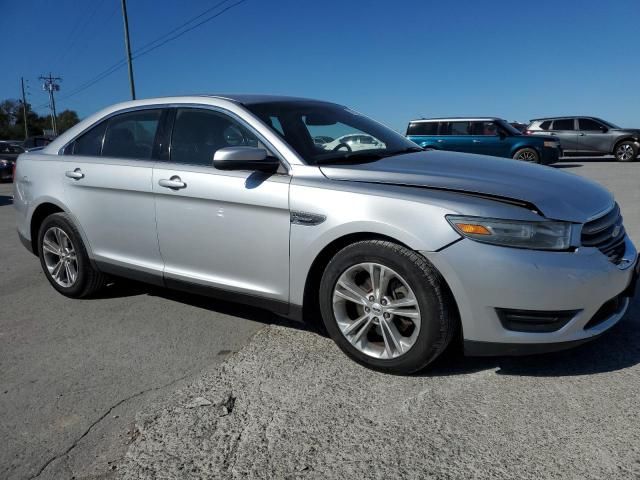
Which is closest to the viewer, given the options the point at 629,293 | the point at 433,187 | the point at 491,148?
the point at 433,187

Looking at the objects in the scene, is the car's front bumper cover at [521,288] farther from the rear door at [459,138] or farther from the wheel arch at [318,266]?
the rear door at [459,138]

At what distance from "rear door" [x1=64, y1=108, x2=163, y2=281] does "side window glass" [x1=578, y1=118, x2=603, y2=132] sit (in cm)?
1930

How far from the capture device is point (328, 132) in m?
3.91

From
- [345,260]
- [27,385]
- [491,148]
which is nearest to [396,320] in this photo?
[345,260]

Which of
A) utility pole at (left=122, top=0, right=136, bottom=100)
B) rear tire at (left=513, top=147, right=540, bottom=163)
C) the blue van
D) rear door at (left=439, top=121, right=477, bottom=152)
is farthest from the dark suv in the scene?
utility pole at (left=122, top=0, right=136, bottom=100)

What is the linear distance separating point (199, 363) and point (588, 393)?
2.14 metres

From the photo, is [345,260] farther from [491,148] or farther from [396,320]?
[491,148]

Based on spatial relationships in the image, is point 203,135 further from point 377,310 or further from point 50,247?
point 50,247

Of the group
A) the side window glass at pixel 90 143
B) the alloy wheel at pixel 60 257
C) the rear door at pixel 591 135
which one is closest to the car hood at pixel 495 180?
the side window glass at pixel 90 143

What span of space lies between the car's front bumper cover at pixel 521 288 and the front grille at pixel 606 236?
0.08 meters

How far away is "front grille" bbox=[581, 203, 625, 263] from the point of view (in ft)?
9.25

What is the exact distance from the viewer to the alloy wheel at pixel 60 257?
449cm

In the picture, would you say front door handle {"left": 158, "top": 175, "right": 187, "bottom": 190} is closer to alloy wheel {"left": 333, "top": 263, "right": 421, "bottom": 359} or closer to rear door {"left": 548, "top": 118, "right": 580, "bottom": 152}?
alloy wheel {"left": 333, "top": 263, "right": 421, "bottom": 359}

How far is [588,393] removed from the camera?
274cm
